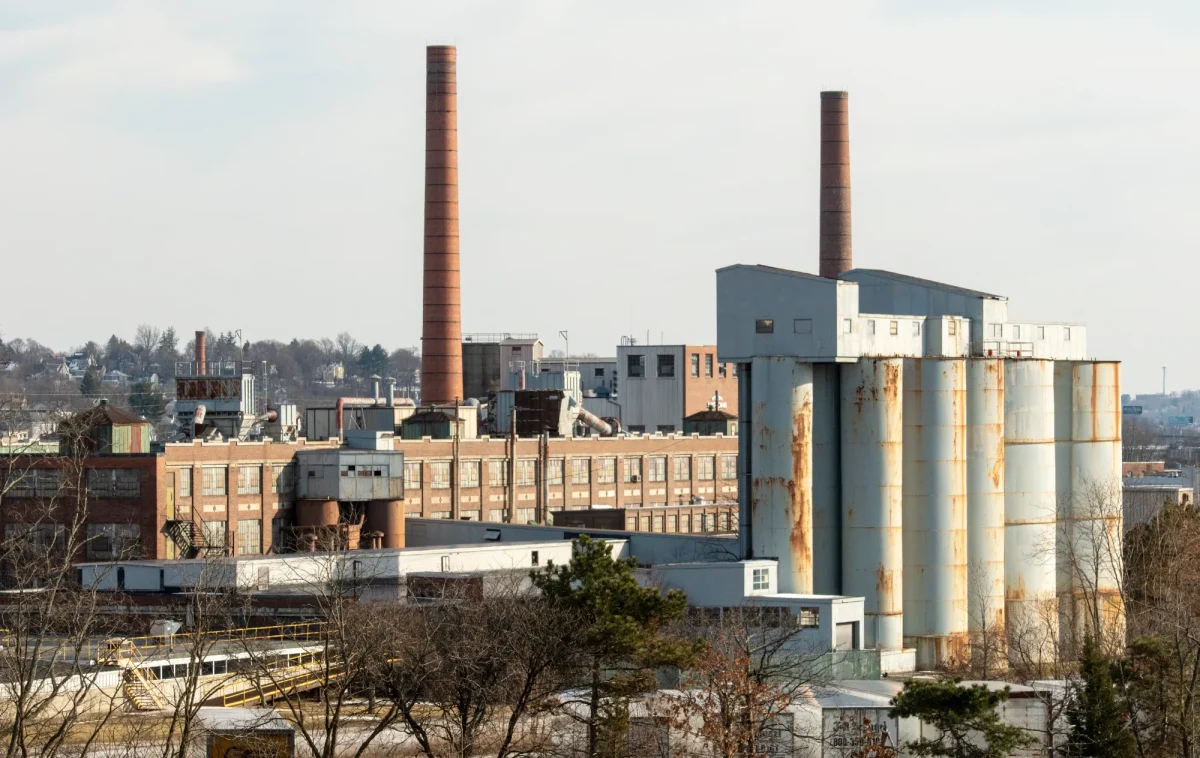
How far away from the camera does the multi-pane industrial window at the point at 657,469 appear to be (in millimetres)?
97688

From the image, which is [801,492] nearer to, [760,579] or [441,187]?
[760,579]

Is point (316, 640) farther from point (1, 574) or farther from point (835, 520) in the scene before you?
point (1, 574)

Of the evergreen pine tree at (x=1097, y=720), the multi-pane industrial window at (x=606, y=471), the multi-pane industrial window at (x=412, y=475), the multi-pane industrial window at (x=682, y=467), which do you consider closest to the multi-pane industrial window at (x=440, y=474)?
the multi-pane industrial window at (x=412, y=475)

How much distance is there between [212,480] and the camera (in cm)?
7369

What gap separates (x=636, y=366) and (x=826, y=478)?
67592 millimetres

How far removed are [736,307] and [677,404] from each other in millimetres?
65141

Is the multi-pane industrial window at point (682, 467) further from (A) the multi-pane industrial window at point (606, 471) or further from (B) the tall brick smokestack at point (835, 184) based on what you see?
(B) the tall brick smokestack at point (835, 184)

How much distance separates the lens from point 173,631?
49.2 m

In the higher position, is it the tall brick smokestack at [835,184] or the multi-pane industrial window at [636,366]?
the tall brick smokestack at [835,184]

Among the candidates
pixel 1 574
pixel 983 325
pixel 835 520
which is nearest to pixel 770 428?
pixel 835 520

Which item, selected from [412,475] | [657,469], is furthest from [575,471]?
[412,475]

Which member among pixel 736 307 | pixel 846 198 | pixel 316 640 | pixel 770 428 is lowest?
pixel 316 640

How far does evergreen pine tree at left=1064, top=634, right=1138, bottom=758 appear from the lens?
3678 centimetres

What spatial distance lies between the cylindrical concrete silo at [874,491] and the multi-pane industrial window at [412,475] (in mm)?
33804
